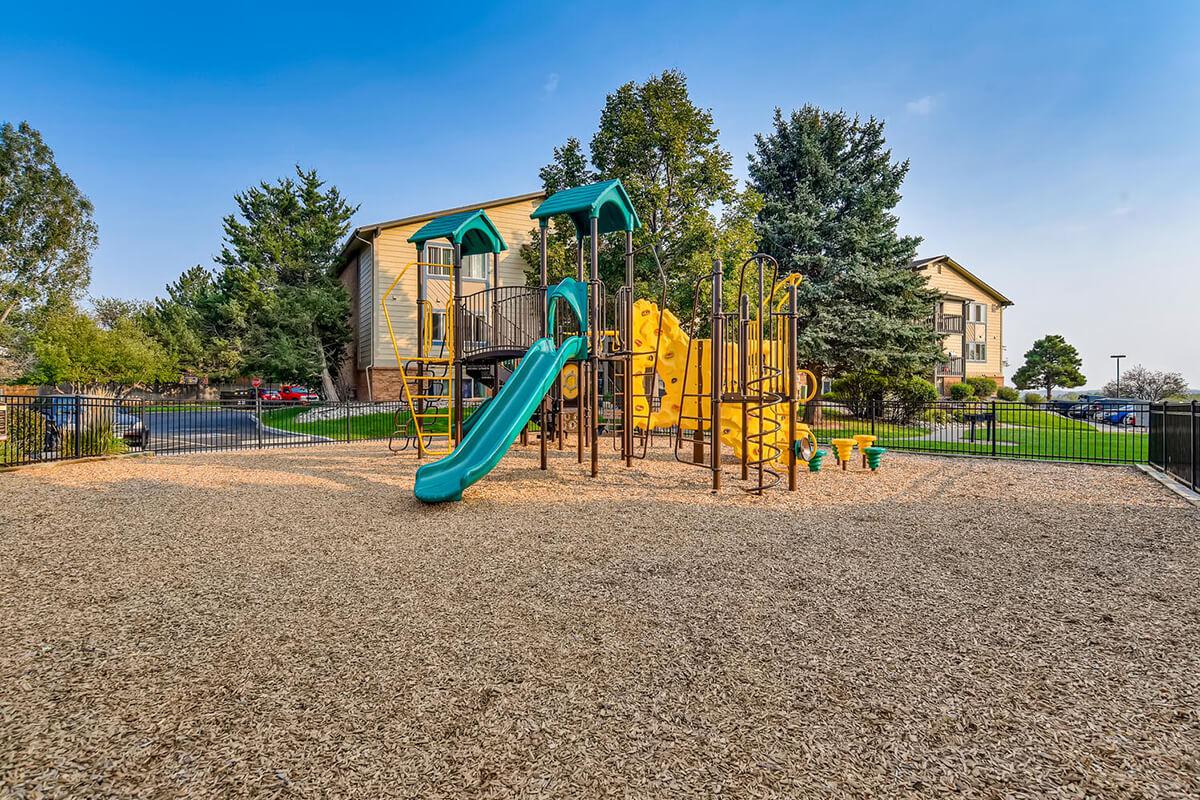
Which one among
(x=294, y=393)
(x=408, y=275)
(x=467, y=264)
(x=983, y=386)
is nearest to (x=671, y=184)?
(x=467, y=264)

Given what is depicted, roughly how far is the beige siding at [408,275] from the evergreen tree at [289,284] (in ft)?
13.6

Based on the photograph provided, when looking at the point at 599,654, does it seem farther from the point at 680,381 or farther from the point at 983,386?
the point at 983,386

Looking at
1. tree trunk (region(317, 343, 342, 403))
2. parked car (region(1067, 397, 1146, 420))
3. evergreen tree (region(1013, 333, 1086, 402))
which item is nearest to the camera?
parked car (region(1067, 397, 1146, 420))

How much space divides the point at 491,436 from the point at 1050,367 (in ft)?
175

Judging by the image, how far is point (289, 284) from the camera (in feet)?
91.2

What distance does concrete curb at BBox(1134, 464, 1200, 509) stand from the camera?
701cm

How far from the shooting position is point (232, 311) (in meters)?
25.7

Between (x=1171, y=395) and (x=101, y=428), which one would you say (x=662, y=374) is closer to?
(x=101, y=428)

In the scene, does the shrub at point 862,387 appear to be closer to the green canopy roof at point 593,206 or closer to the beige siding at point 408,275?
the green canopy roof at point 593,206

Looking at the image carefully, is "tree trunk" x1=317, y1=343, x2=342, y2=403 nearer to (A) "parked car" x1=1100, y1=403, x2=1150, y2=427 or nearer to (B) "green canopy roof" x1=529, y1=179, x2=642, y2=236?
(B) "green canopy roof" x1=529, y1=179, x2=642, y2=236

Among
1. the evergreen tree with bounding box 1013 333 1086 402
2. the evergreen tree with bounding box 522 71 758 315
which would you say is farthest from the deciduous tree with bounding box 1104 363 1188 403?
the evergreen tree with bounding box 522 71 758 315

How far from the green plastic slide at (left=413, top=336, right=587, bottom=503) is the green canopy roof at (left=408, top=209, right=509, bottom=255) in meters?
4.21

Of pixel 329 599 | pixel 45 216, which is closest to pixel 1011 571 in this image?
pixel 329 599

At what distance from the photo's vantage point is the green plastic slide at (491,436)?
21.6 feet
